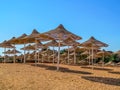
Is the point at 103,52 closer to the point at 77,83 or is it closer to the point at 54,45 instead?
the point at 54,45

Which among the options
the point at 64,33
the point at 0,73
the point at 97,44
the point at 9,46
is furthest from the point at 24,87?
the point at 9,46

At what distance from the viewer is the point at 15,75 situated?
1444 centimetres

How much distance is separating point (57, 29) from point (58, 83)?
6412 mm

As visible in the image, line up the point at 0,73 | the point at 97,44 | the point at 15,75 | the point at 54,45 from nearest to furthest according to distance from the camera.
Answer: the point at 15,75 → the point at 0,73 → the point at 97,44 → the point at 54,45

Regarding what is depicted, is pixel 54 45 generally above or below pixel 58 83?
above

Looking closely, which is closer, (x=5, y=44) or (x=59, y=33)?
(x=59, y=33)

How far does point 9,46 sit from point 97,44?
11818 millimetres

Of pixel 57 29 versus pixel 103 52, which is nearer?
pixel 57 29

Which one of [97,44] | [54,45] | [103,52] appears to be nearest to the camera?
[97,44]

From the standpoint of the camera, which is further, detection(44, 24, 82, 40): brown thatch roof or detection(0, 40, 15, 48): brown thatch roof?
detection(0, 40, 15, 48): brown thatch roof

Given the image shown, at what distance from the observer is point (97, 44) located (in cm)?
2352

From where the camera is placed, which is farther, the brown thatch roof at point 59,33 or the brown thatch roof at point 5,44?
the brown thatch roof at point 5,44

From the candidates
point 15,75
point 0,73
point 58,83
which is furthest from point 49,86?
point 0,73

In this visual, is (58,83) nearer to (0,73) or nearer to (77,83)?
(77,83)
